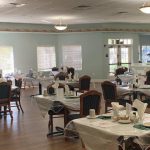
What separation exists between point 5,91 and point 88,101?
2901 mm

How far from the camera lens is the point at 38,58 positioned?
15.8 metres

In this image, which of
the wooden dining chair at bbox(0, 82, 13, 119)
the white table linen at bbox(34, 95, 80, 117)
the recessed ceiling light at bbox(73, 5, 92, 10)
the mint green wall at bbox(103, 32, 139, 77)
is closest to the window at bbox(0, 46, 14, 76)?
the mint green wall at bbox(103, 32, 139, 77)

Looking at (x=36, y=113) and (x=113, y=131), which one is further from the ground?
(x=113, y=131)

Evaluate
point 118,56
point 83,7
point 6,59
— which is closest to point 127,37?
point 118,56

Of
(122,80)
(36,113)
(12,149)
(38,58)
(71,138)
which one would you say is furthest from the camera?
(38,58)

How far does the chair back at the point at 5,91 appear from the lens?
7246mm

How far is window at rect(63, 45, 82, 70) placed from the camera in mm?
16438

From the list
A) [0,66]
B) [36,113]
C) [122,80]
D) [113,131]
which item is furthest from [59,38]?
[113,131]

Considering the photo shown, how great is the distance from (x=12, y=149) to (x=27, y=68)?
10386mm

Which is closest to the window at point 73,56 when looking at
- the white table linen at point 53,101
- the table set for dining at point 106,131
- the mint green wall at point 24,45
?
the mint green wall at point 24,45

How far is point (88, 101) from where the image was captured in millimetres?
5086

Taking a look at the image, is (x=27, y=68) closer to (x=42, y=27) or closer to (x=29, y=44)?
(x=29, y=44)

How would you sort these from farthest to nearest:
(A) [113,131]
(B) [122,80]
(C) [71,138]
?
(B) [122,80]
(C) [71,138]
(A) [113,131]

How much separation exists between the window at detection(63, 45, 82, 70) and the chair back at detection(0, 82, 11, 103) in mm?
9333
